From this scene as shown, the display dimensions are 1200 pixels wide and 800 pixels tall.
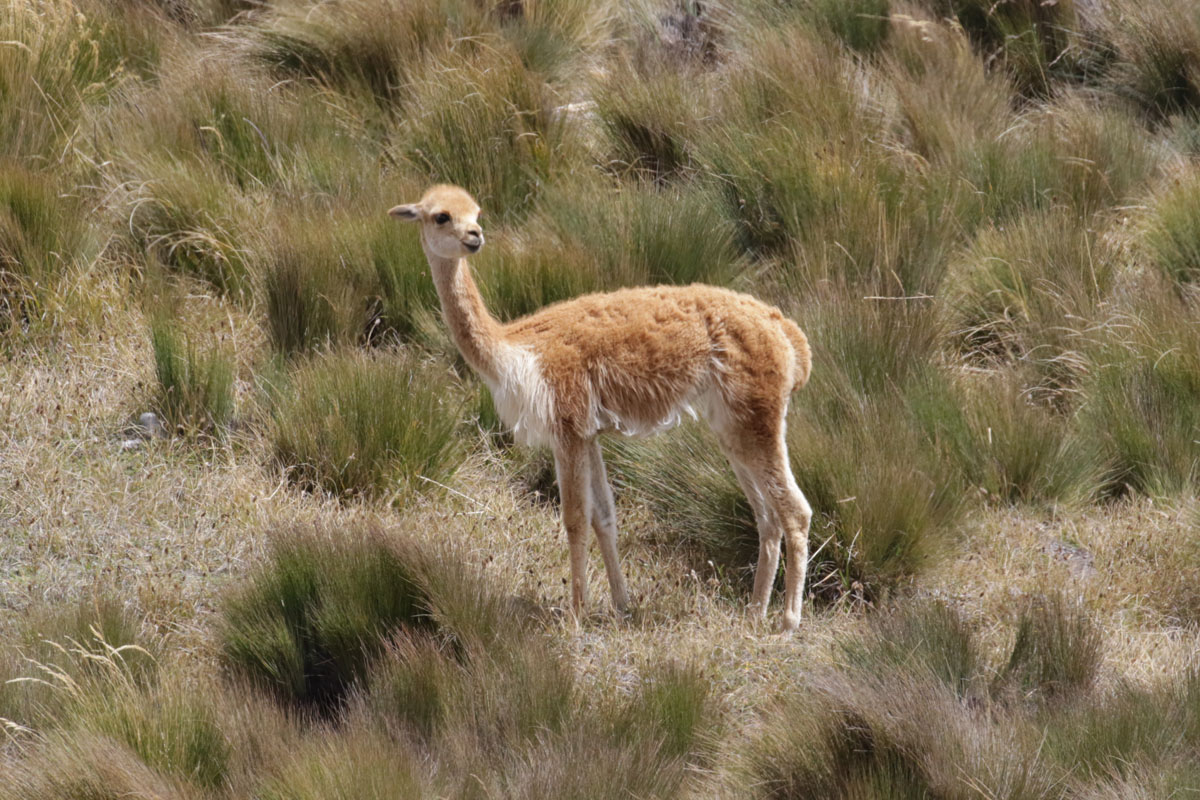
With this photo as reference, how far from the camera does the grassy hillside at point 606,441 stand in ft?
16.1

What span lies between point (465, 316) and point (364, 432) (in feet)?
4.79

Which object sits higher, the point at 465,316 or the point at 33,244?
the point at 465,316

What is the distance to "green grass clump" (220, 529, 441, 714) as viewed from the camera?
5.54 m

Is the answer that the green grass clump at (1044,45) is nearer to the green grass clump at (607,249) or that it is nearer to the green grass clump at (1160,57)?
the green grass clump at (1160,57)

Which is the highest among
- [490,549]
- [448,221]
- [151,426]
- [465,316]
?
[448,221]

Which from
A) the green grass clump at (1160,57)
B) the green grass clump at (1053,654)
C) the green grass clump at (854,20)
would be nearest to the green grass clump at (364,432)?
the green grass clump at (1053,654)

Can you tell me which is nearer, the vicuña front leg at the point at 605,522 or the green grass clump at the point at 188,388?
the vicuña front leg at the point at 605,522

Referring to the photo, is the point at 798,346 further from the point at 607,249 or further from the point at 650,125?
the point at 650,125

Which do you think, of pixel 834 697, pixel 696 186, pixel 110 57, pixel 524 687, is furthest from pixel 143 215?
pixel 834 697

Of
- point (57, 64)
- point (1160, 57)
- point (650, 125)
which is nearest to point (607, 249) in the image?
point (650, 125)

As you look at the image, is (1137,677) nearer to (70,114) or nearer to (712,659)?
(712,659)

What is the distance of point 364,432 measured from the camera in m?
6.69

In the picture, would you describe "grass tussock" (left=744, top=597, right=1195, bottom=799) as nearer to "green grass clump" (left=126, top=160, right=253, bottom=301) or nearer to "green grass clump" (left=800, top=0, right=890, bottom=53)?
"green grass clump" (left=126, top=160, right=253, bottom=301)

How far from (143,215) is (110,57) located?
6.96 ft
